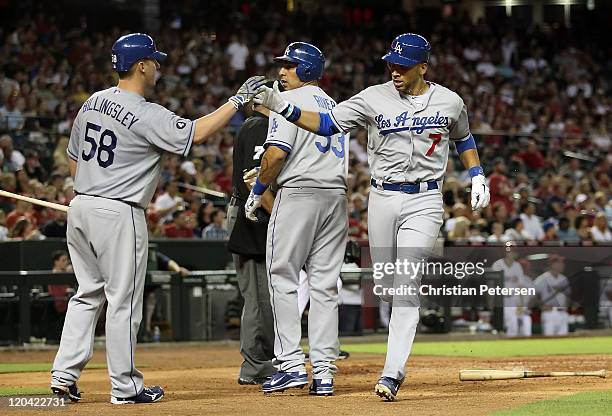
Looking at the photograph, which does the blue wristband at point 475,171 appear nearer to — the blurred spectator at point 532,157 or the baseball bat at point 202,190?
the baseball bat at point 202,190

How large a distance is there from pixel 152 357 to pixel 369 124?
20.7 feet

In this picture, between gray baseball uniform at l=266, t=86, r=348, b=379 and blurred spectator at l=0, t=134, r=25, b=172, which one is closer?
gray baseball uniform at l=266, t=86, r=348, b=379

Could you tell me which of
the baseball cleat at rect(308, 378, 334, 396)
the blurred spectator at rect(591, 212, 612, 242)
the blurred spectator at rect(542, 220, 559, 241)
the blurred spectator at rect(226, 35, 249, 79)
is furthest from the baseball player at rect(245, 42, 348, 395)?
the blurred spectator at rect(226, 35, 249, 79)

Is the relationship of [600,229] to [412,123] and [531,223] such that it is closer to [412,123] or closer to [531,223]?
[531,223]

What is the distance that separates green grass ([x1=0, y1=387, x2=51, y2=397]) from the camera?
8241mm

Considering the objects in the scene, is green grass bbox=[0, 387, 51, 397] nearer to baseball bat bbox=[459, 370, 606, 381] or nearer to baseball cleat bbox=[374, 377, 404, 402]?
baseball cleat bbox=[374, 377, 404, 402]

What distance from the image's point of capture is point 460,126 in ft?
26.1

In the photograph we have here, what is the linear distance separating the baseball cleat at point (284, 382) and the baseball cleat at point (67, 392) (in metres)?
1.25

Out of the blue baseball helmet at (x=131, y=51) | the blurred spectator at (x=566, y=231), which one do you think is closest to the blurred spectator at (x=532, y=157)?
the blurred spectator at (x=566, y=231)

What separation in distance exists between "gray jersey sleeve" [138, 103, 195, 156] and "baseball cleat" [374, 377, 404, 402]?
187cm

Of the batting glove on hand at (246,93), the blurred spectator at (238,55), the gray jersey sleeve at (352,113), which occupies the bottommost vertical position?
the gray jersey sleeve at (352,113)

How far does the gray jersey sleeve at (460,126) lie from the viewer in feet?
25.8

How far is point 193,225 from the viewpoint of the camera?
17078 mm

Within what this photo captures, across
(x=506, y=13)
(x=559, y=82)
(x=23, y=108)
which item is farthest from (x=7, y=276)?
(x=506, y=13)
